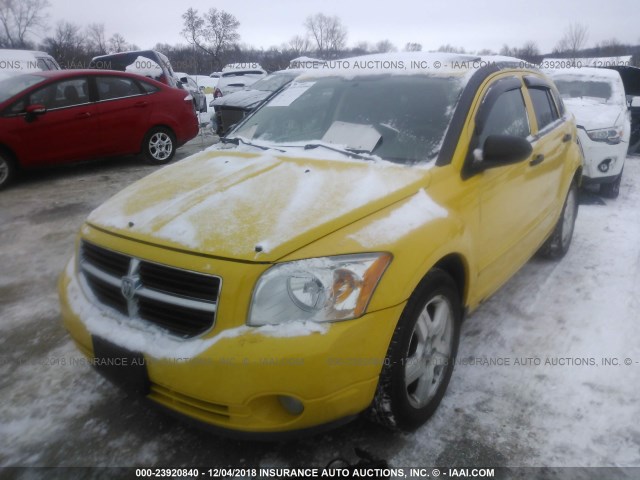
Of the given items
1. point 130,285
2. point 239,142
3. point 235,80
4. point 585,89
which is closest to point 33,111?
point 239,142

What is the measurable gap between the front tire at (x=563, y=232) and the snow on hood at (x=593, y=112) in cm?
227

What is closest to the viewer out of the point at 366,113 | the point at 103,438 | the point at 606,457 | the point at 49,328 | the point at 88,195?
the point at 606,457

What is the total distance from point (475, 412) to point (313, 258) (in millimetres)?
1231

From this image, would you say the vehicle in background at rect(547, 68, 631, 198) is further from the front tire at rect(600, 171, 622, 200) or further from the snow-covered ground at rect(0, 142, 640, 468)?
the snow-covered ground at rect(0, 142, 640, 468)

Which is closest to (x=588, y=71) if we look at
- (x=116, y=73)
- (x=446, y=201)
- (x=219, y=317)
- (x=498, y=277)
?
(x=498, y=277)

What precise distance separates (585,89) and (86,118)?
24.3 feet

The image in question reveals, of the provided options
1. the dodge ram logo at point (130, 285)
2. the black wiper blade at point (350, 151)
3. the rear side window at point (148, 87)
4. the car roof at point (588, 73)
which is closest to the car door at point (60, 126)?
the rear side window at point (148, 87)

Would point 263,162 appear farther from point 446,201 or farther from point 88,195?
point 88,195

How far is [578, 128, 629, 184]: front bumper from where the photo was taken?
585 centimetres

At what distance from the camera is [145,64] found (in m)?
12.1

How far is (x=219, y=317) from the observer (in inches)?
69.7

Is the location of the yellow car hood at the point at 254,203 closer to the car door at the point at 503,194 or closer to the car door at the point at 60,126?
the car door at the point at 503,194

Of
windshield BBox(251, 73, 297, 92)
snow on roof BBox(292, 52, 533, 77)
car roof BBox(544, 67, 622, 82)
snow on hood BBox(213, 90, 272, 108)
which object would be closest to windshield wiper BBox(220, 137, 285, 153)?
snow on roof BBox(292, 52, 533, 77)

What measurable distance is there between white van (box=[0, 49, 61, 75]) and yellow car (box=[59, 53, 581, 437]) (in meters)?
9.40
